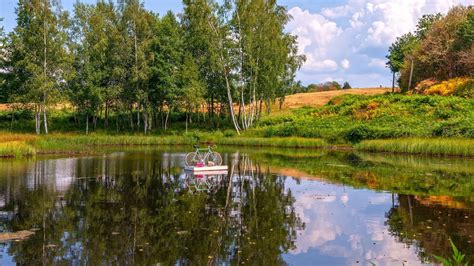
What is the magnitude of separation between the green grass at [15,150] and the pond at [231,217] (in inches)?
328

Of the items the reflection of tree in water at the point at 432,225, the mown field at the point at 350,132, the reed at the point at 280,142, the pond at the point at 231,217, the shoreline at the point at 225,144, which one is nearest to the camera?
the pond at the point at 231,217

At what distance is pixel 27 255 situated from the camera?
33.7 feet

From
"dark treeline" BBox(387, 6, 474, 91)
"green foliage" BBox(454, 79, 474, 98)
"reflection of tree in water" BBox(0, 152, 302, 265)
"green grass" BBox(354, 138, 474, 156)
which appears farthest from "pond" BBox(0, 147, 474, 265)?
"dark treeline" BBox(387, 6, 474, 91)

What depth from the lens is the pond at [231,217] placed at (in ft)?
35.3

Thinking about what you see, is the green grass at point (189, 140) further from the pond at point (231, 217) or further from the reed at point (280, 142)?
the pond at point (231, 217)

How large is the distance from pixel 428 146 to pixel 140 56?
36.5 meters

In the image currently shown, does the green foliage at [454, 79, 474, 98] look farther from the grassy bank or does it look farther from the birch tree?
the birch tree

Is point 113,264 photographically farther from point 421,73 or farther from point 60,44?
point 421,73

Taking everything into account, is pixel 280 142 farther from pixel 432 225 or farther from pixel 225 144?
pixel 432 225

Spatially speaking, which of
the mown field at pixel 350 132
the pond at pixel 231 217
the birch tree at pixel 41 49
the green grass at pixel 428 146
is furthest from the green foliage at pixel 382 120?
the birch tree at pixel 41 49

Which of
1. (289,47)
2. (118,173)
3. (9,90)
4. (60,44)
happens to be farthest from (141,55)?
(118,173)

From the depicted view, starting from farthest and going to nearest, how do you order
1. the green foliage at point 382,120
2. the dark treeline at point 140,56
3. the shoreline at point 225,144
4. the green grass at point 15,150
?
the dark treeline at point 140,56 → the green foliage at point 382,120 → the shoreline at point 225,144 → the green grass at point 15,150

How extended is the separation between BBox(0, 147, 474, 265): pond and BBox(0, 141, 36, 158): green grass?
8339 millimetres

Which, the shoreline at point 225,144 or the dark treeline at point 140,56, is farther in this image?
the dark treeline at point 140,56
